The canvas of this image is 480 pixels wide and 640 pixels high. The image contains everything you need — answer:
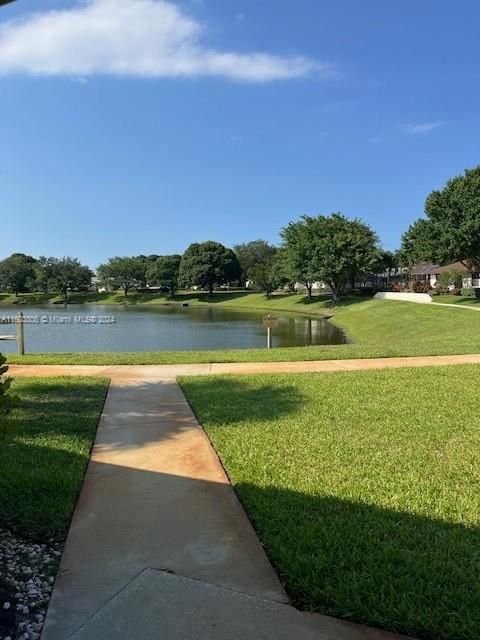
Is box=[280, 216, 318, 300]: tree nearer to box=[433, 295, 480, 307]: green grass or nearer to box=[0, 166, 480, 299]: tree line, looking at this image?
box=[0, 166, 480, 299]: tree line

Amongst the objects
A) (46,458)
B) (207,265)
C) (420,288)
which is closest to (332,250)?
(420,288)

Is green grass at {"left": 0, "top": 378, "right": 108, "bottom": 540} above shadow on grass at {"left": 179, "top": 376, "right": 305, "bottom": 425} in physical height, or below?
above

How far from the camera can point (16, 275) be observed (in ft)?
362

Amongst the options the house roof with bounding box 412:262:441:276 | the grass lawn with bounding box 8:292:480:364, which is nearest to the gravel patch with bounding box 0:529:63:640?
the grass lawn with bounding box 8:292:480:364

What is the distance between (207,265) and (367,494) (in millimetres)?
83434

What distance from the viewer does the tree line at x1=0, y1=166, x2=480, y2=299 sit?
129 ft

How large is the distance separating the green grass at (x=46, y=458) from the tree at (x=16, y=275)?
108 metres

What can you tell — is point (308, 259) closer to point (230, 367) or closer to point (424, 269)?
point (424, 269)

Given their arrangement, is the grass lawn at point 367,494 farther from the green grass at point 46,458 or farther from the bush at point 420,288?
the bush at point 420,288

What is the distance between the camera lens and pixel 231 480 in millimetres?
4473

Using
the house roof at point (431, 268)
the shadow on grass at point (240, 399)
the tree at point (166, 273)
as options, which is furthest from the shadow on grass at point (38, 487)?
the tree at point (166, 273)

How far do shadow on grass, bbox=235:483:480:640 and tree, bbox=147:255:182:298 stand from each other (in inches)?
3599

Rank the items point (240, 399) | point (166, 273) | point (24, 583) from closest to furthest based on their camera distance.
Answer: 1. point (24, 583)
2. point (240, 399)
3. point (166, 273)

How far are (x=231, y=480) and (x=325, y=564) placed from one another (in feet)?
5.07
